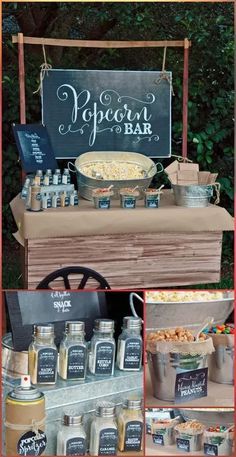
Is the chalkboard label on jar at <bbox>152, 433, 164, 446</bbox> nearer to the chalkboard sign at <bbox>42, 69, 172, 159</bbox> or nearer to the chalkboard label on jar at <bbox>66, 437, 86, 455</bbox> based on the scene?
the chalkboard label on jar at <bbox>66, 437, 86, 455</bbox>

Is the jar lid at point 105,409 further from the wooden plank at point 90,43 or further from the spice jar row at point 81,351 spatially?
the wooden plank at point 90,43

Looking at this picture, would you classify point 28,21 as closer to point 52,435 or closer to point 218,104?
Result: point 218,104

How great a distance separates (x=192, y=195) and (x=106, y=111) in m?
0.89

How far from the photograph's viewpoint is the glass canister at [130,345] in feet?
9.55

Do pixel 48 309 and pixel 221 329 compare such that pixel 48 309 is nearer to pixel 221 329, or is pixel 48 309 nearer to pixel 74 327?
pixel 74 327

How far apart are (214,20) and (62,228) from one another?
7.78 feet

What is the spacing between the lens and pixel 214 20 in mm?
6152

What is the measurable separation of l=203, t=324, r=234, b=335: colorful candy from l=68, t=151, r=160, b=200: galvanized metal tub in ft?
6.70

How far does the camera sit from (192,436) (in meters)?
3.00

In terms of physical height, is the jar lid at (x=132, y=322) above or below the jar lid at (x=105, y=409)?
above

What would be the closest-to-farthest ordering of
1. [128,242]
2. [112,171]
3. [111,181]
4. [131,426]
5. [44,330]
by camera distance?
[44,330], [131,426], [128,242], [111,181], [112,171]

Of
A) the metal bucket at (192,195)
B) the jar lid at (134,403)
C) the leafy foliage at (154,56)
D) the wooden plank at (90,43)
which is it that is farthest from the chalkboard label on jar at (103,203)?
the jar lid at (134,403)

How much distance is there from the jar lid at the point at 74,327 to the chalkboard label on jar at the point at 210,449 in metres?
0.62

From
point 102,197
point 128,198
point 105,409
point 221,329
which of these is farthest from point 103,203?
point 105,409
